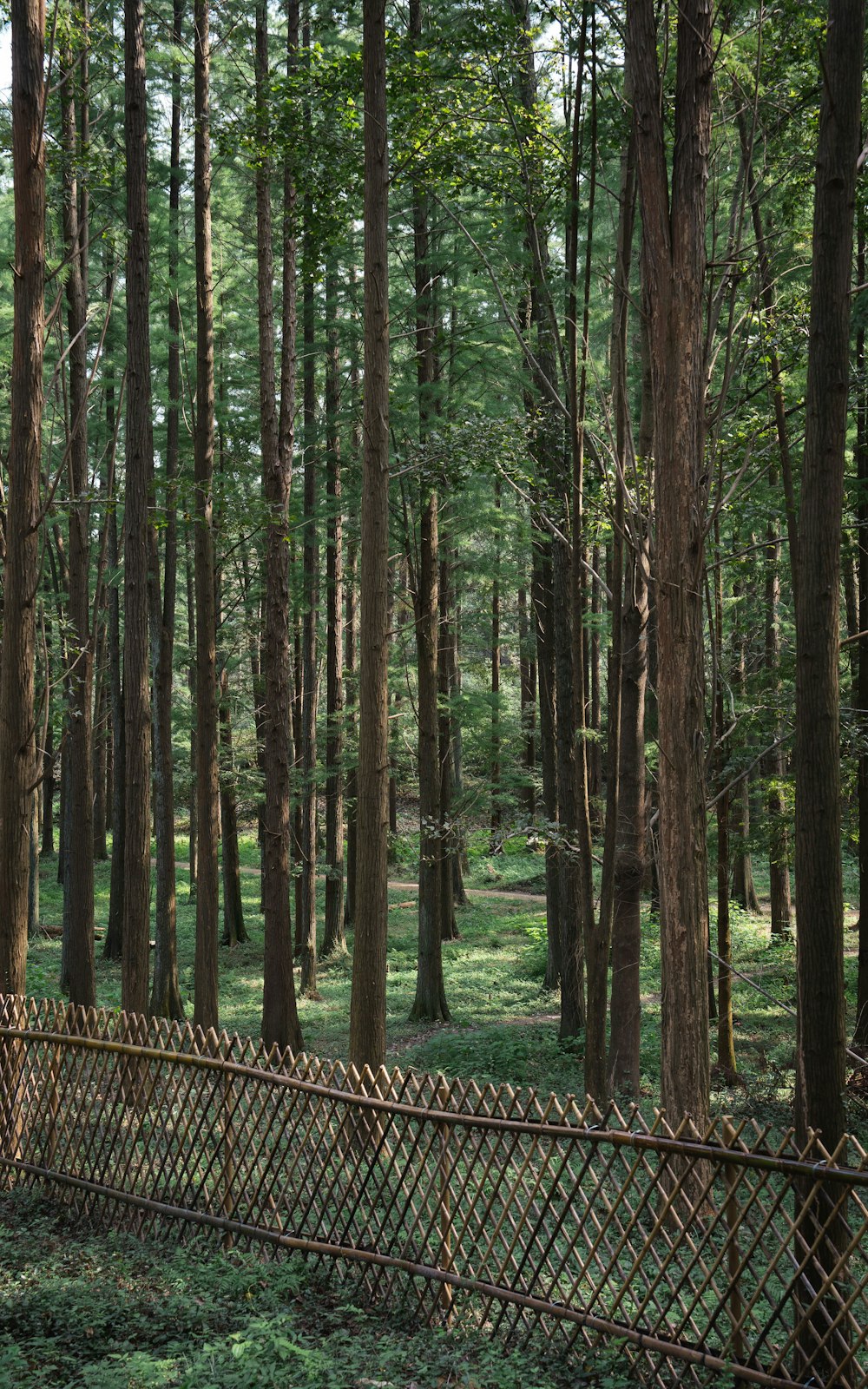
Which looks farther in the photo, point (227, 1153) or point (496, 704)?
point (496, 704)

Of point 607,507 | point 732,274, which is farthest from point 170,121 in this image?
point 732,274

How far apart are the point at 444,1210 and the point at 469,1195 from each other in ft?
0.75

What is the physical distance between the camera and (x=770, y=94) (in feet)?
28.9

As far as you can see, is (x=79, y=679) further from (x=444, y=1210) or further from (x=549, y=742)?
(x=444, y=1210)

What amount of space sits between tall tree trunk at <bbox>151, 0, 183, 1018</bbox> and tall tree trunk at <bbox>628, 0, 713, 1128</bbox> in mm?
9241

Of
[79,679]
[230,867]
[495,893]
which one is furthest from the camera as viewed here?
[495,893]

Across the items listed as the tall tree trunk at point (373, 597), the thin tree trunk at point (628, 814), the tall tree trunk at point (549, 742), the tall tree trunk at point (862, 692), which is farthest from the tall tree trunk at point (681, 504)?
the tall tree trunk at point (549, 742)

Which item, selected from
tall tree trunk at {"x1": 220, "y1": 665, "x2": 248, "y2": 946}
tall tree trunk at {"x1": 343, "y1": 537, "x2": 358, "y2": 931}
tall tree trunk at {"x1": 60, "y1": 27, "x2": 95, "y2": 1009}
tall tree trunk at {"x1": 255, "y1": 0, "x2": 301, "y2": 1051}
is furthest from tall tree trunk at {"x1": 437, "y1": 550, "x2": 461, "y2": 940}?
tall tree trunk at {"x1": 60, "y1": 27, "x2": 95, "y2": 1009}

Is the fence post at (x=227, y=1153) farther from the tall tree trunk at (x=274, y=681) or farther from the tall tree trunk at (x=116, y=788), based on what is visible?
the tall tree trunk at (x=116, y=788)

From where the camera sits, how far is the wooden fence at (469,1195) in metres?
4.64

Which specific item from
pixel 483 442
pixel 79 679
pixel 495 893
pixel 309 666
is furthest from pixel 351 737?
pixel 495 893

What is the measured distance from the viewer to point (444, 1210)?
5.63 meters

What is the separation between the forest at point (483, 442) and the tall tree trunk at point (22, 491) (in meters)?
0.03

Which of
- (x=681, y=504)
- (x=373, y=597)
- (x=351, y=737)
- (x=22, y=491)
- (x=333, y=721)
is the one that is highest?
(x=22, y=491)
